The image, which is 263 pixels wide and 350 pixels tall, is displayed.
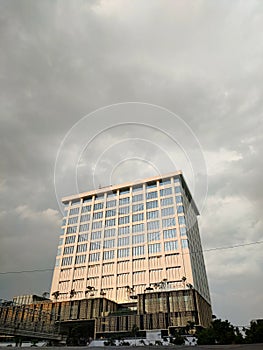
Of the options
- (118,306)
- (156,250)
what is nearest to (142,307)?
(118,306)

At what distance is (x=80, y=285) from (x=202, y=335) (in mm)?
57239

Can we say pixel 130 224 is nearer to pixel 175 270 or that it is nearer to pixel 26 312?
pixel 175 270

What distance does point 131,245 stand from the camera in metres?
80.0

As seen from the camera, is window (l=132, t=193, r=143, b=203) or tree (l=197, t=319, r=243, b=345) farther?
window (l=132, t=193, r=143, b=203)

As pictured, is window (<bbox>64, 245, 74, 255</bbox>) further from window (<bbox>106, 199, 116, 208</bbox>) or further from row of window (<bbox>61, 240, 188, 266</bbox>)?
window (<bbox>106, 199, 116, 208</bbox>)

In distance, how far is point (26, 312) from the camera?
3997cm

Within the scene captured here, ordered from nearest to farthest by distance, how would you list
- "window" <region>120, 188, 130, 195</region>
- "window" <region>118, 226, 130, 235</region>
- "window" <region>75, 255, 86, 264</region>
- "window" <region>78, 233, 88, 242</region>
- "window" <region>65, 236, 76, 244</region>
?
1. "window" <region>118, 226, 130, 235</region>
2. "window" <region>75, 255, 86, 264</region>
3. "window" <region>78, 233, 88, 242</region>
4. "window" <region>65, 236, 76, 244</region>
5. "window" <region>120, 188, 130, 195</region>

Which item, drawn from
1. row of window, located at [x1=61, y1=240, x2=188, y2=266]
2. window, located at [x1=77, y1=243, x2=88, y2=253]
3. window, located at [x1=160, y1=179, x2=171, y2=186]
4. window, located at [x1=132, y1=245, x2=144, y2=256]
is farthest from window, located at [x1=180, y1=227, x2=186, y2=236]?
window, located at [x1=77, y1=243, x2=88, y2=253]

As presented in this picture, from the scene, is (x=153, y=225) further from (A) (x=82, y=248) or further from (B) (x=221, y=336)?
(B) (x=221, y=336)

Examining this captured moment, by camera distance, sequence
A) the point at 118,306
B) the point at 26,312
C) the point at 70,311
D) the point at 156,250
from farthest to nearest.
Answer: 1. the point at 156,250
2. the point at 118,306
3. the point at 70,311
4. the point at 26,312

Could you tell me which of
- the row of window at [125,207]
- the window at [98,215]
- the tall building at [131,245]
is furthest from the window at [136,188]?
the window at [98,215]

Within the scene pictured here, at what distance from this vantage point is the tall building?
7369 cm

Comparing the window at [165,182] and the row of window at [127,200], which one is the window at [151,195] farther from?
the window at [165,182]

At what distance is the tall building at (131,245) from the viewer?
242 ft
